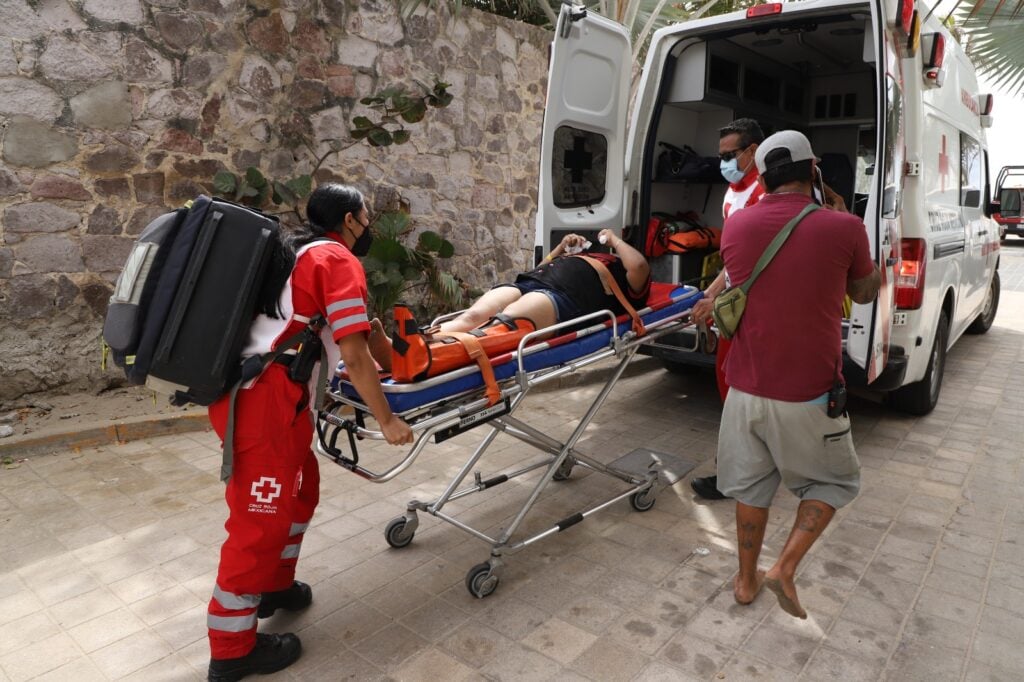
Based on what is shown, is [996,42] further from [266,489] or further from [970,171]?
[266,489]

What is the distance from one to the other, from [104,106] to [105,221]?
73 centimetres

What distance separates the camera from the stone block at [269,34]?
5109 millimetres

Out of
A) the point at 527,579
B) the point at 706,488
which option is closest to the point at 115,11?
the point at 527,579

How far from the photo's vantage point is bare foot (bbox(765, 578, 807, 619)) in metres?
2.53

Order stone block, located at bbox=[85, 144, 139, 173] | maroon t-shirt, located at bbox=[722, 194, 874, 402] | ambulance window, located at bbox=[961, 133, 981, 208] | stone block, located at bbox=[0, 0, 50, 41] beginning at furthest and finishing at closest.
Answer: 1. ambulance window, located at bbox=[961, 133, 981, 208]
2. stone block, located at bbox=[85, 144, 139, 173]
3. stone block, located at bbox=[0, 0, 50, 41]
4. maroon t-shirt, located at bbox=[722, 194, 874, 402]

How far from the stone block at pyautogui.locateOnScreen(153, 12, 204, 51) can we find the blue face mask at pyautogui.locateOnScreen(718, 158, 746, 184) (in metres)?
3.62

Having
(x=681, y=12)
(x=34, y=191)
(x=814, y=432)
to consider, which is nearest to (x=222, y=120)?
(x=34, y=191)

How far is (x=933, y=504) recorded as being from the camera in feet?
12.3

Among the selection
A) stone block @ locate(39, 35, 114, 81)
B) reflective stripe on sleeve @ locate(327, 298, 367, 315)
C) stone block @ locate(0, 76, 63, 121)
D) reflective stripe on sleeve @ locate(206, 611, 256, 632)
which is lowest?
reflective stripe on sleeve @ locate(206, 611, 256, 632)

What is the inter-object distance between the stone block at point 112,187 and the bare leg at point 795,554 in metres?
4.49

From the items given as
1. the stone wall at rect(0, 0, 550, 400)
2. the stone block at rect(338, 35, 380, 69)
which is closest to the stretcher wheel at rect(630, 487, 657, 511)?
the stone wall at rect(0, 0, 550, 400)

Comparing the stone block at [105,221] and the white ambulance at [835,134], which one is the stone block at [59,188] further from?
the white ambulance at [835,134]

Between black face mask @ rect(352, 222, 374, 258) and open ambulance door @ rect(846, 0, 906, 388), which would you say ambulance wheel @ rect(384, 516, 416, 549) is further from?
open ambulance door @ rect(846, 0, 906, 388)

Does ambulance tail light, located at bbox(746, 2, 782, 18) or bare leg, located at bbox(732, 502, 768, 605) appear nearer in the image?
bare leg, located at bbox(732, 502, 768, 605)
